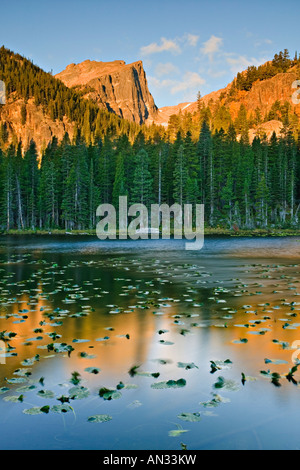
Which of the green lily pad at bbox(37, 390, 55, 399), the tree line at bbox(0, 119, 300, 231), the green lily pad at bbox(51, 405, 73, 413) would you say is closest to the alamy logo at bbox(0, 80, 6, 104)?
the tree line at bbox(0, 119, 300, 231)

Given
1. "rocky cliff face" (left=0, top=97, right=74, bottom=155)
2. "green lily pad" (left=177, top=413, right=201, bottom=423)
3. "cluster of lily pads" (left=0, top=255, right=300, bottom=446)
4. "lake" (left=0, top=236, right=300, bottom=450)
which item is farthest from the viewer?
"rocky cliff face" (left=0, top=97, right=74, bottom=155)

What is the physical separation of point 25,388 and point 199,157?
81378 millimetres

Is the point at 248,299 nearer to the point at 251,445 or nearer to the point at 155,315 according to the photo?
the point at 155,315

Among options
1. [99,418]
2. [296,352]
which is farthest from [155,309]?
[99,418]

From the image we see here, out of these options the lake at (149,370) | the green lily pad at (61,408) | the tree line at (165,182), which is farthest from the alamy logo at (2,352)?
the tree line at (165,182)

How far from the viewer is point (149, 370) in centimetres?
616

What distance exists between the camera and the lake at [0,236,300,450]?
437 centimetres

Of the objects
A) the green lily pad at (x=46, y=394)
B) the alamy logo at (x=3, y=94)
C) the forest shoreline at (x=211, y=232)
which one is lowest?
the green lily pad at (x=46, y=394)

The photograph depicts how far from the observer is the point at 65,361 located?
256 inches

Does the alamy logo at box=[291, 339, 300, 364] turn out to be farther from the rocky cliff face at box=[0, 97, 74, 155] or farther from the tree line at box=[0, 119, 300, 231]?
the rocky cliff face at box=[0, 97, 74, 155]

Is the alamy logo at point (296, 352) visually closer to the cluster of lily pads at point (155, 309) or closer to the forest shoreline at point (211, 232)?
the cluster of lily pads at point (155, 309)

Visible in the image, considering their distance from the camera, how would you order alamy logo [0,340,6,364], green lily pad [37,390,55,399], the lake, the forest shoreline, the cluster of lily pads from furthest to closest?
the forest shoreline → alamy logo [0,340,6,364] → the cluster of lily pads → green lily pad [37,390,55,399] → the lake

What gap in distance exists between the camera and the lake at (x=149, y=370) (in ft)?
14.3

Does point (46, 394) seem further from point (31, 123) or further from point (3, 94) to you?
point (3, 94)
